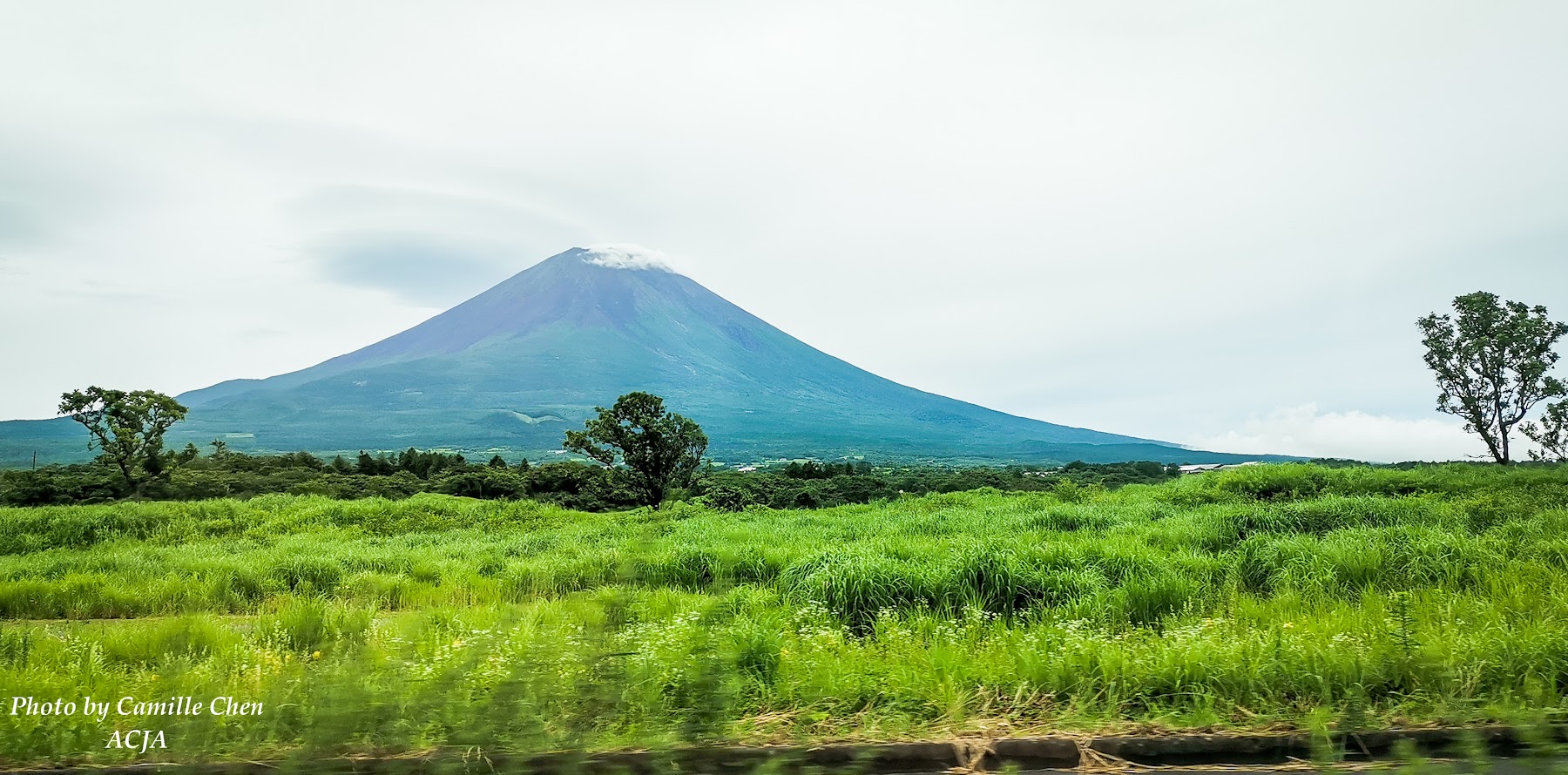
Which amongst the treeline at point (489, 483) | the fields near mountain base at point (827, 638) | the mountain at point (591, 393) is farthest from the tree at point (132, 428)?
the mountain at point (591, 393)

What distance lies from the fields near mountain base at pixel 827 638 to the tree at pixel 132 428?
17.6 m

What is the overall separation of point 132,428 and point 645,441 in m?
17.3

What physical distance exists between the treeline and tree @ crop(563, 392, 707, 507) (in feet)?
2.51

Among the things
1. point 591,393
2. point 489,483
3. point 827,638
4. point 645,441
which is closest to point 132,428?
point 489,483

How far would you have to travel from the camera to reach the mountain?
393 feet

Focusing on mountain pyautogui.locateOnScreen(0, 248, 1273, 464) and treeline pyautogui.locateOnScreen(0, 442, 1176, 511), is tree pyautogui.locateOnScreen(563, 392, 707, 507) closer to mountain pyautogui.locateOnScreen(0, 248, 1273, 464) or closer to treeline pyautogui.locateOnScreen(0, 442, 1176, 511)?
treeline pyautogui.locateOnScreen(0, 442, 1176, 511)

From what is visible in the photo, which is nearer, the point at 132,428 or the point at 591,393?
the point at 132,428

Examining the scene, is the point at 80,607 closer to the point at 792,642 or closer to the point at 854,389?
the point at 792,642

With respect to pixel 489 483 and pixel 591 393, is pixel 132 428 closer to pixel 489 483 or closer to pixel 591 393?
pixel 489 483

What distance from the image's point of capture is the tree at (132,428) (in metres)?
23.2

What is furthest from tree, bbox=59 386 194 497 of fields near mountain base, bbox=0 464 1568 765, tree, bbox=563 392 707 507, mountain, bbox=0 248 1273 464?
mountain, bbox=0 248 1273 464

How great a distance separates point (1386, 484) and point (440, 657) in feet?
55.6

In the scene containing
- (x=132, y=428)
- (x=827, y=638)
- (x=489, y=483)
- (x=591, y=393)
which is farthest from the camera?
(x=591, y=393)

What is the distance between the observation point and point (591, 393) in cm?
14375
